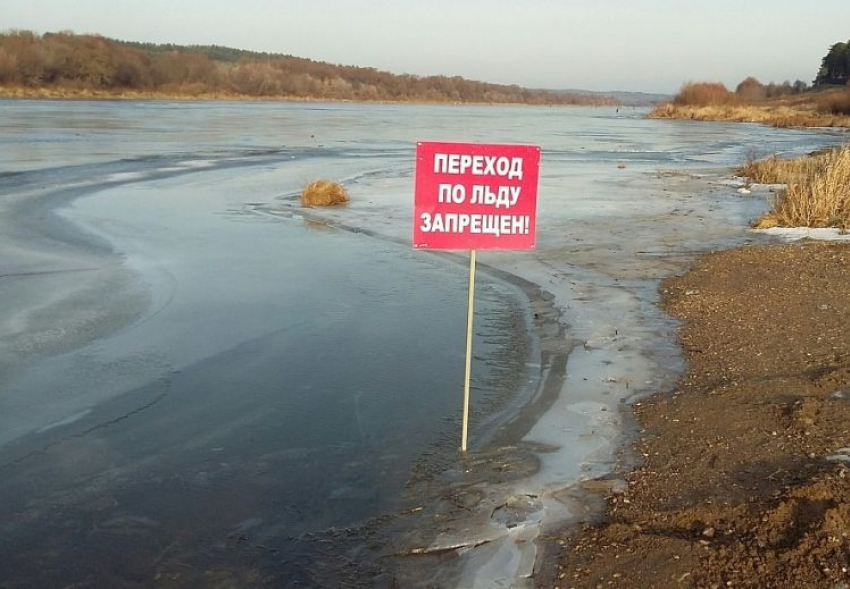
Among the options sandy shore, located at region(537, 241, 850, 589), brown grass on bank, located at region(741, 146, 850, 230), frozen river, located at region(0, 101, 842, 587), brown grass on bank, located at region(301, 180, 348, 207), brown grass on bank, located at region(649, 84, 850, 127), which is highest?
brown grass on bank, located at region(649, 84, 850, 127)

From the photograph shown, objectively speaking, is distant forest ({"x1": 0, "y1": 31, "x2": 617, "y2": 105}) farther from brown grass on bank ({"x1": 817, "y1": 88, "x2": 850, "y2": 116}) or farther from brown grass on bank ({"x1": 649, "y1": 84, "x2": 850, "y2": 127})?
brown grass on bank ({"x1": 817, "y1": 88, "x2": 850, "y2": 116})

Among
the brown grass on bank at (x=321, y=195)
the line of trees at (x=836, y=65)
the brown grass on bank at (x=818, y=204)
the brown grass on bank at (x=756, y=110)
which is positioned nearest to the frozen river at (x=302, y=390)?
the brown grass on bank at (x=818, y=204)

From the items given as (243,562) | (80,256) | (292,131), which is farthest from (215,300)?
(292,131)

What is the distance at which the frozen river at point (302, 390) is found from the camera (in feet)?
14.7

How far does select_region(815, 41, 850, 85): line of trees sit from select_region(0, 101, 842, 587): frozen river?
13708 centimetres

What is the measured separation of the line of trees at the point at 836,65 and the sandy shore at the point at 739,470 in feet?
467

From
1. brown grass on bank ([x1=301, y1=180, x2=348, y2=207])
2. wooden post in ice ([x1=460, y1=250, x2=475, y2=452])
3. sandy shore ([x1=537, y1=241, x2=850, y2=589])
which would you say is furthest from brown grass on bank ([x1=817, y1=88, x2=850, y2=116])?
wooden post in ice ([x1=460, y1=250, x2=475, y2=452])

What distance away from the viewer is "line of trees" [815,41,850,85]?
132000 millimetres

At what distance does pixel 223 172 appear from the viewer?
966 inches

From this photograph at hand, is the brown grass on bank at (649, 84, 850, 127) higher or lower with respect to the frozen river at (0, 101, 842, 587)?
higher

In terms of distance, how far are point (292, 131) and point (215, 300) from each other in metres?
39.2

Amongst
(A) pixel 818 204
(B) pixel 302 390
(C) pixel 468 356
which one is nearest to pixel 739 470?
(C) pixel 468 356

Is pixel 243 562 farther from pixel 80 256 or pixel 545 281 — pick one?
pixel 80 256

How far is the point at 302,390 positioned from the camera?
266 inches
